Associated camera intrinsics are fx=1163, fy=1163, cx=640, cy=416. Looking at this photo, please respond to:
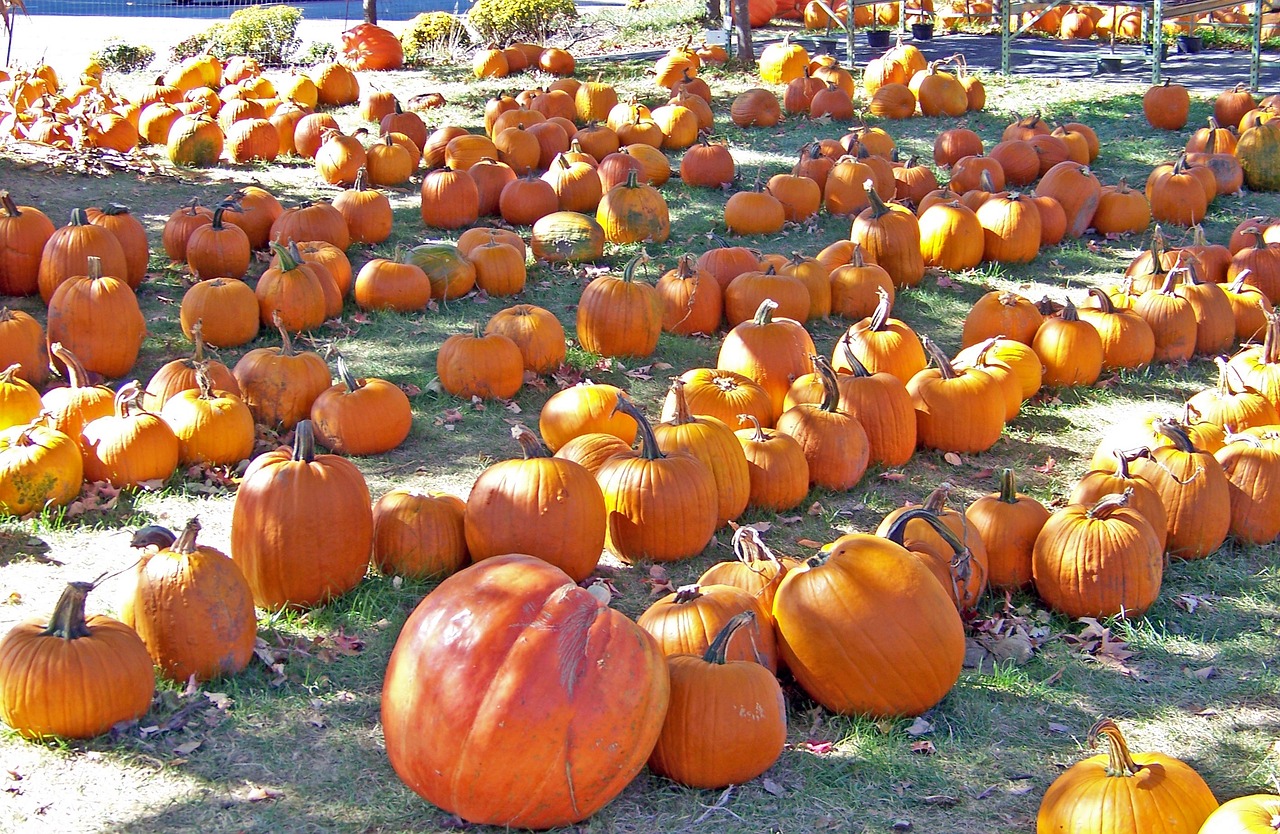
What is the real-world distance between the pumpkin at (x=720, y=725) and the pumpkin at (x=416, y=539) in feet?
4.72

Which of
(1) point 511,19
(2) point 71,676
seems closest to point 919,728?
(2) point 71,676

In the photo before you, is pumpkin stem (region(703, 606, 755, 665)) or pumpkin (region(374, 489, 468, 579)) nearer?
pumpkin stem (region(703, 606, 755, 665))

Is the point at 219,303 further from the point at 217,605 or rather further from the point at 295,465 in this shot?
the point at 217,605

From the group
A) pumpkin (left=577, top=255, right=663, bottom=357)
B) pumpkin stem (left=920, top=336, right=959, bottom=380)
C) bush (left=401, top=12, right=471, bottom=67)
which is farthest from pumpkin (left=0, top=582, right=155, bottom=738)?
bush (left=401, top=12, right=471, bottom=67)

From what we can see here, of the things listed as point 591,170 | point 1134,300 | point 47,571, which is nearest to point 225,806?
point 47,571

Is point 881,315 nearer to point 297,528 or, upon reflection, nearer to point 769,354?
point 769,354

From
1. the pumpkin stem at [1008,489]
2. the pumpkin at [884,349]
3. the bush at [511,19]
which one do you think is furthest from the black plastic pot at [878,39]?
the pumpkin stem at [1008,489]

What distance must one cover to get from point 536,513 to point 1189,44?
14884 millimetres

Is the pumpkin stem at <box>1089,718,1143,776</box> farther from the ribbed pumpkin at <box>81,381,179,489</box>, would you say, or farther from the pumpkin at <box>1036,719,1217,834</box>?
the ribbed pumpkin at <box>81,381,179,489</box>

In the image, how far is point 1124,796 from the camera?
320cm

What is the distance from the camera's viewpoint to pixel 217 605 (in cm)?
398

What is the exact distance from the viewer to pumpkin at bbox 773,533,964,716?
12.7ft

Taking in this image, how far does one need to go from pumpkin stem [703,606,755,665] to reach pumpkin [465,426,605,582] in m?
1.06

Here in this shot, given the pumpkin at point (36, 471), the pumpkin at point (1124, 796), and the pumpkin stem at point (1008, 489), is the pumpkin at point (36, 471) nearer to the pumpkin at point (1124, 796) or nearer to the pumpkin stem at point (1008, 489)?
the pumpkin stem at point (1008, 489)
